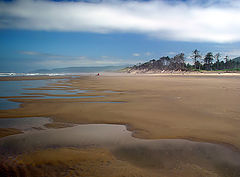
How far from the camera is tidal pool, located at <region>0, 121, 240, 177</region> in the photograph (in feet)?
9.09

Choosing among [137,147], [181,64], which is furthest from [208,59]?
[137,147]

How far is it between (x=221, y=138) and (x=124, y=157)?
233cm

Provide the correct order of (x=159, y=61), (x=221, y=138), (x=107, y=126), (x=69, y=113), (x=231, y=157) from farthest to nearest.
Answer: (x=159, y=61) < (x=69, y=113) < (x=107, y=126) < (x=221, y=138) < (x=231, y=157)

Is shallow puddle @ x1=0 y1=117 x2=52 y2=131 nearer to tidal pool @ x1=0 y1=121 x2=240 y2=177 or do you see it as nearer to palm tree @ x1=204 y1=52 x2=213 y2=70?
tidal pool @ x1=0 y1=121 x2=240 y2=177

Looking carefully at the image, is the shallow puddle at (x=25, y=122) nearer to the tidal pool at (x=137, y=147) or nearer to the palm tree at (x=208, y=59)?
the tidal pool at (x=137, y=147)

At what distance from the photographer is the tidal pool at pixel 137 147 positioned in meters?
2.77

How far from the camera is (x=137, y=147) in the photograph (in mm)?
3395

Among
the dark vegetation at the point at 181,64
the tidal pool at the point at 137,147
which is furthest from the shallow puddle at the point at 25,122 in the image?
the dark vegetation at the point at 181,64

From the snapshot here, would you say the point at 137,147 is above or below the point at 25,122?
below

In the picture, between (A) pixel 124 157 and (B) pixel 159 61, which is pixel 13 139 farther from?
(B) pixel 159 61


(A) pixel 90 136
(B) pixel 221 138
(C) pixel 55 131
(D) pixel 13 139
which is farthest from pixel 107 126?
(B) pixel 221 138

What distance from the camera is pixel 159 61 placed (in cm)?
7806

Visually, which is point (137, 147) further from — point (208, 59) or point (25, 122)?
point (208, 59)

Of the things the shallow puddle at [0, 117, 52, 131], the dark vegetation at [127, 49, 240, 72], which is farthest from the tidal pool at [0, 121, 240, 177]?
the dark vegetation at [127, 49, 240, 72]
